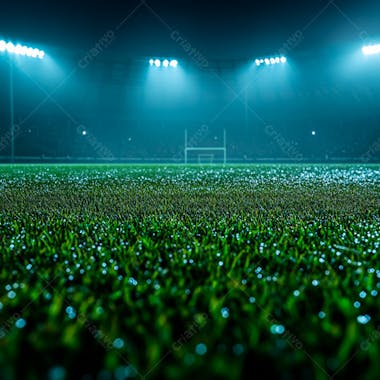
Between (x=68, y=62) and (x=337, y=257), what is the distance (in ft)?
112

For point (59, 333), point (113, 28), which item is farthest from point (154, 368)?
point (113, 28)

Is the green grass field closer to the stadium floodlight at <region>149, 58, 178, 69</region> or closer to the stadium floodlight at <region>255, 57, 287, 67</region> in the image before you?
the stadium floodlight at <region>149, 58, 178, 69</region>

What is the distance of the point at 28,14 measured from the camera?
63.2 ft

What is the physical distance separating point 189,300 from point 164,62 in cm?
3451

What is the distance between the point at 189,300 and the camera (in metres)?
1.51

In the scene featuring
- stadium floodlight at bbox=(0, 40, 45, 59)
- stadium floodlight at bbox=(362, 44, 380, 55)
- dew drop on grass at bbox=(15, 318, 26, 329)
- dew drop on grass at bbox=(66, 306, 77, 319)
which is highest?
stadium floodlight at bbox=(362, 44, 380, 55)

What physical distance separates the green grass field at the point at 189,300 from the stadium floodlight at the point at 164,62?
32.7m

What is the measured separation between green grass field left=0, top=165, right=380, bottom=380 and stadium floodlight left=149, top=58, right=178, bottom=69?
32.7 meters

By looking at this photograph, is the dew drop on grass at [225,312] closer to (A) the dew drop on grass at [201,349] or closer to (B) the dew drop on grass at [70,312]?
(A) the dew drop on grass at [201,349]

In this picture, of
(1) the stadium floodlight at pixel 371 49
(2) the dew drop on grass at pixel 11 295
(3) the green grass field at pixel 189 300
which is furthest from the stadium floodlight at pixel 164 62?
(2) the dew drop on grass at pixel 11 295

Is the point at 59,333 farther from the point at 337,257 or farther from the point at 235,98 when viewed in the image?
the point at 235,98

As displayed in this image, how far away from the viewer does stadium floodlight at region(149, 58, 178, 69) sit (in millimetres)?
33844

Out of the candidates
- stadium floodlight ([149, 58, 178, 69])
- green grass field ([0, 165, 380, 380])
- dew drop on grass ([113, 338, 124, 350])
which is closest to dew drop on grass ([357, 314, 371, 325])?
green grass field ([0, 165, 380, 380])

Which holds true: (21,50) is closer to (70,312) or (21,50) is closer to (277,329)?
(70,312)
